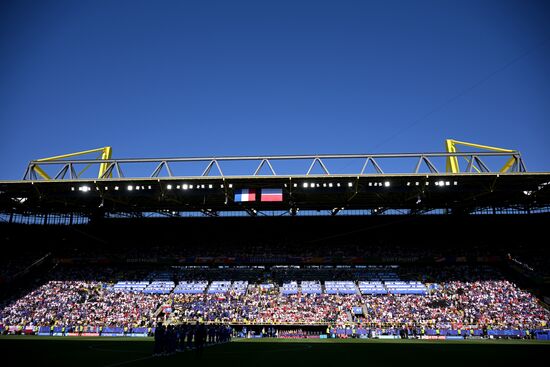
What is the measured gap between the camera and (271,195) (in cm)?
4128

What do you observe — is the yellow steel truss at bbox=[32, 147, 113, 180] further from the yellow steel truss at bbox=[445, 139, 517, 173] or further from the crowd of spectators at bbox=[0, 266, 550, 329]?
the yellow steel truss at bbox=[445, 139, 517, 173]

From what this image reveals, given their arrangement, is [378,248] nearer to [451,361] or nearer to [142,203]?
[142,203]

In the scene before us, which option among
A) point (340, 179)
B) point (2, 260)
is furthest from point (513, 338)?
point (2, 260)

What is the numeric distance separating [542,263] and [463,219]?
9.82m

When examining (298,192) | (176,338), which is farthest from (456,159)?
(176,338)

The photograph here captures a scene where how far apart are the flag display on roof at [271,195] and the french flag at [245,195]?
840mm

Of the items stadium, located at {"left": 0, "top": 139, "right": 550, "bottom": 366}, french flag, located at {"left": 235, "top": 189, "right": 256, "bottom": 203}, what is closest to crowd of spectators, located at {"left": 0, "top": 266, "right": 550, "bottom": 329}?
stadium, located at {"left": 0, "top": 139, "right": 550, "bottom": 366}

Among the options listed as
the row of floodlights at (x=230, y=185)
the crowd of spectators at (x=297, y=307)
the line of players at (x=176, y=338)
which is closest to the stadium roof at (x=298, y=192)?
the row of floodlights at (x=230, y=185)

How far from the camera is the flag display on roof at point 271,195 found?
134ft

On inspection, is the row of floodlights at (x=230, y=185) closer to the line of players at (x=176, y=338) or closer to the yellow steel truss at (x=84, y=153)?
the yellow steel truss at (x=84, y=153)

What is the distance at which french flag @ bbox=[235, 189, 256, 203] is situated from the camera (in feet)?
136

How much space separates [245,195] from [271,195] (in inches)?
95.9

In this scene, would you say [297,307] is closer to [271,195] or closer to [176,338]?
[271,195]

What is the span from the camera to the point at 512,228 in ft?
179
